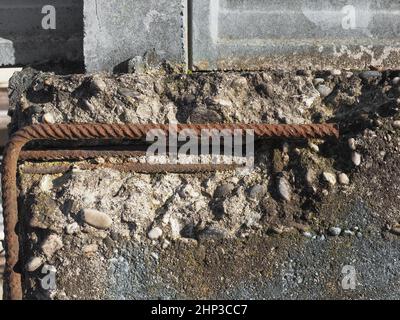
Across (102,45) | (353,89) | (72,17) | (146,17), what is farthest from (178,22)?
(353,89)

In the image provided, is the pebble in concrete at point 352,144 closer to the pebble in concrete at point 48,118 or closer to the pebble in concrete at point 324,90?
the pebble in concrete at point 324,90

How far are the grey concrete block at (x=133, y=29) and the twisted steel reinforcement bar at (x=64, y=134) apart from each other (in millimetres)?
367

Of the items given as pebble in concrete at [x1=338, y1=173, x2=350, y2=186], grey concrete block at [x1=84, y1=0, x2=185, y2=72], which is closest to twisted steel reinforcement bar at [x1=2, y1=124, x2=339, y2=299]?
pebble in concrete at [x1=338, y1=173, x2=350, y2=186]

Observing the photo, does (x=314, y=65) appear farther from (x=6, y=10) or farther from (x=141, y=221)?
(x=6, y=10)

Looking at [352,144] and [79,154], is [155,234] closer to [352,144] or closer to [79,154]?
[79,154]

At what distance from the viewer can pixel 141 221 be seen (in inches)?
83.9

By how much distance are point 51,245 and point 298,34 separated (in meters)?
1.20

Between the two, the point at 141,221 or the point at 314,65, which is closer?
the point at 141,221

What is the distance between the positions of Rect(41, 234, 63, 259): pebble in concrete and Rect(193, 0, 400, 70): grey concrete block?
0.83 metres

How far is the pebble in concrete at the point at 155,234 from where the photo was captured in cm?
211

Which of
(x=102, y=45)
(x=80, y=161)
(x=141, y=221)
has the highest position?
(x=102, y=45)

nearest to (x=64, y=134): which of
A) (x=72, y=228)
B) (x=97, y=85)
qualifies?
(x=97, y=85)

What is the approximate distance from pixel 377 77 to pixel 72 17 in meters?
1.21
